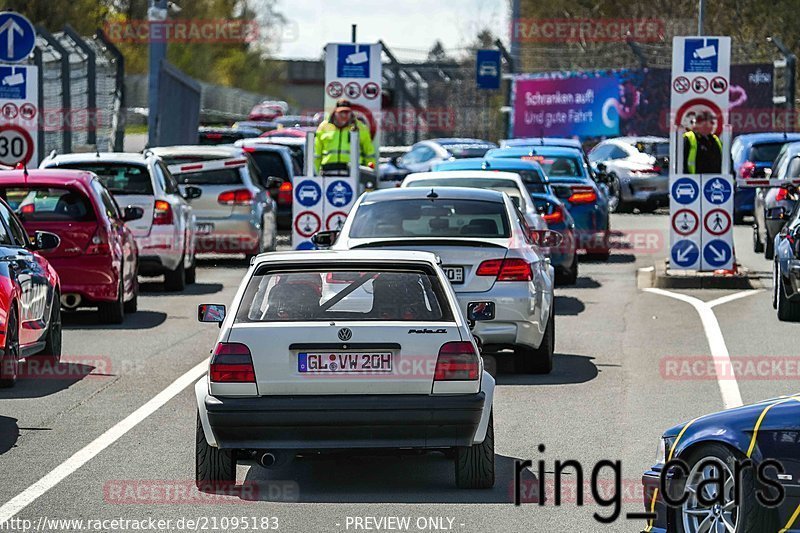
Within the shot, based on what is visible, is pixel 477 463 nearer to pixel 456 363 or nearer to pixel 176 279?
pixel 456 363

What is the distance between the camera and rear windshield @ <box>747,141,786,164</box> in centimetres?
3209

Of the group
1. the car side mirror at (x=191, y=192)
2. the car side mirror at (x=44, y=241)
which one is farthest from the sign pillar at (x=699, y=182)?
the car side mirror at (x=44, y=241)

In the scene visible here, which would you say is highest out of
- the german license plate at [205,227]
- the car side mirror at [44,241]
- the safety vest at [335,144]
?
the safety vest at [335,144]

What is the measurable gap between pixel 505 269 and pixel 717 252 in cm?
914

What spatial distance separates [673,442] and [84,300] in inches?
444

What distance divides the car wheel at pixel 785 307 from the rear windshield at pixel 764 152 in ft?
44.5

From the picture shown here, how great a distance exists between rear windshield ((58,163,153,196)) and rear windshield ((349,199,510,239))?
301 inches

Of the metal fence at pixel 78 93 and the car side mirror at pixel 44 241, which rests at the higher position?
the metal fence at pixel 78 93

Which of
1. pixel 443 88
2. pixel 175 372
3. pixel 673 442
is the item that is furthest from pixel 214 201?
pixel 443 88

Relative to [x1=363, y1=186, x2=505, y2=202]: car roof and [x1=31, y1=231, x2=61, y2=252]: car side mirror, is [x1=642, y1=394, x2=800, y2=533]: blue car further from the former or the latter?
[x1=31, y1=231, x2=61, y2=252]: car side mirror

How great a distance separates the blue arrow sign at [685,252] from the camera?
2311 centimetres

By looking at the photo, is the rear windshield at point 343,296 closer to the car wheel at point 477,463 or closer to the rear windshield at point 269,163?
the car wheel at point 477,463

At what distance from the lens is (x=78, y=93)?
34.0 metres

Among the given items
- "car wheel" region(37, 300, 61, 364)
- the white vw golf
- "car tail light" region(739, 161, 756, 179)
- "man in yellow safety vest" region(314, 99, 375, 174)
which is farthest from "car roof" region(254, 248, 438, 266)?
"car tail light" region(739, 161, 756, 179)
